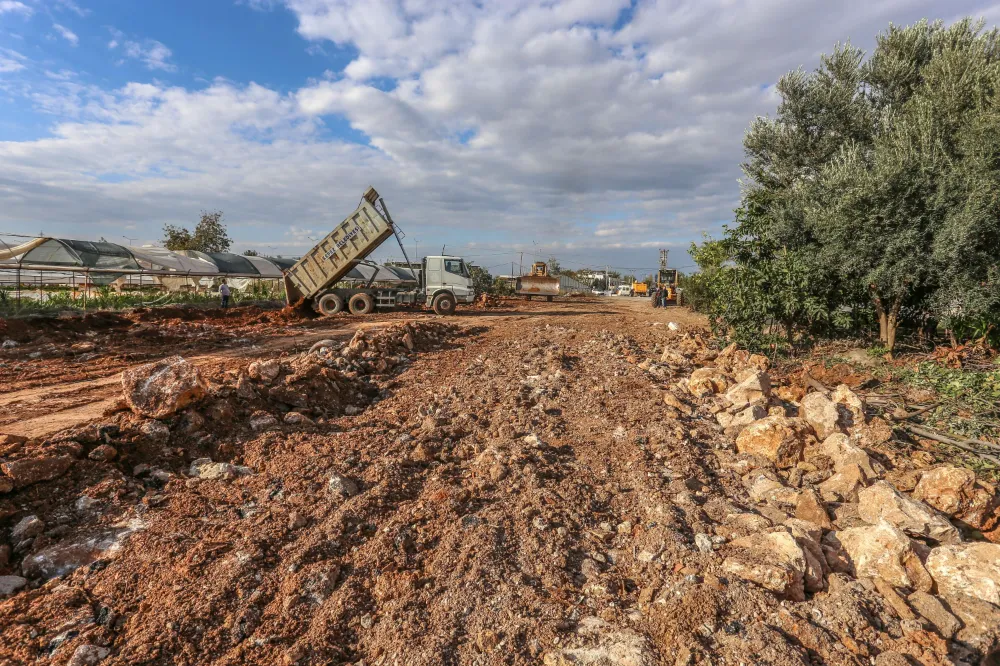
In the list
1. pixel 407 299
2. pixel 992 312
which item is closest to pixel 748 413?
pixel 992 312

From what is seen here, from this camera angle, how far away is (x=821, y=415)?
5.52m

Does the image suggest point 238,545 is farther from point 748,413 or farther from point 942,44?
point 942,44

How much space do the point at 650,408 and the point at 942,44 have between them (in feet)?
31.1

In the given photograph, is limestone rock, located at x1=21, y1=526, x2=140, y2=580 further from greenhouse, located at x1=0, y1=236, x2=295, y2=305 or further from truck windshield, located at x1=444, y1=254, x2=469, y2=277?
truck windshield, located at x1=444, y1=254, x2=469, y2=277

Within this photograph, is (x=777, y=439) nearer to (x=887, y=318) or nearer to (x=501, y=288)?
(x=887, y=318)

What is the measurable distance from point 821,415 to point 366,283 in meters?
15.4

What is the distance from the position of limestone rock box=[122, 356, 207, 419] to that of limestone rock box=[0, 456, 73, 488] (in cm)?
82

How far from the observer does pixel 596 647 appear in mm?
2648

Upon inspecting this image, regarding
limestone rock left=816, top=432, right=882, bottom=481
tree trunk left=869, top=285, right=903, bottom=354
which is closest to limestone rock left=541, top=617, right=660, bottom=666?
limestone rock left=816, top=432, right=882, bottom=481

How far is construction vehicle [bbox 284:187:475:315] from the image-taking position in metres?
15.3

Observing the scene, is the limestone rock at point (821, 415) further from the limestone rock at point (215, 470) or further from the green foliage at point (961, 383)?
the limestone rock at point (215, 470)

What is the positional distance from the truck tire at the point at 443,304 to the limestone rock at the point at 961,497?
14395 millimetres

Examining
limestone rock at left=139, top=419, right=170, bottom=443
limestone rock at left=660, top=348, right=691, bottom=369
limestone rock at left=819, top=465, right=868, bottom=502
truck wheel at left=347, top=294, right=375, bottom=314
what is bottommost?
limestone rock at left=819, top=465, right=868, bottom=502

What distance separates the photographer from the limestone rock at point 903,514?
143 inches
